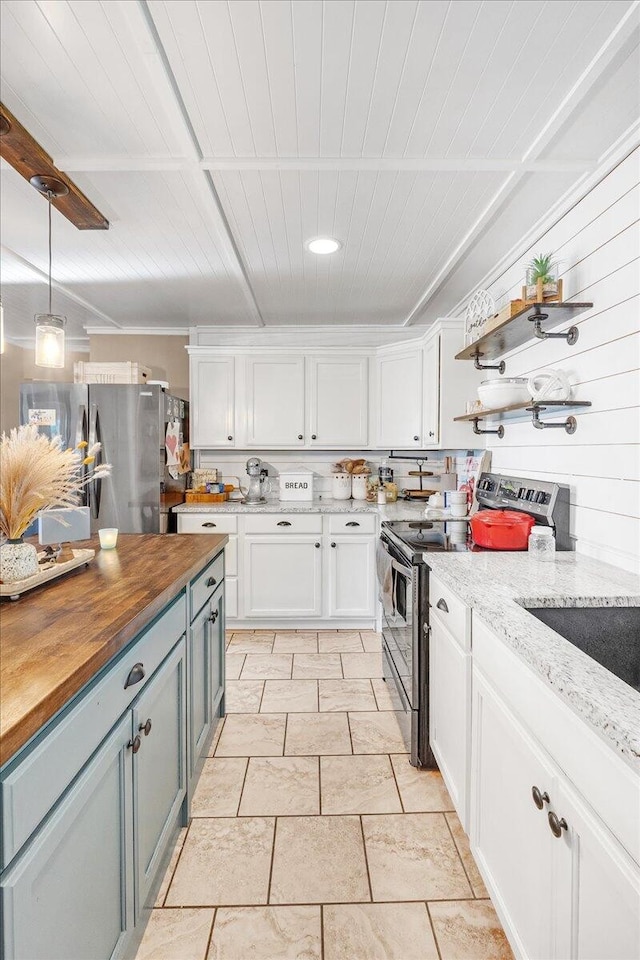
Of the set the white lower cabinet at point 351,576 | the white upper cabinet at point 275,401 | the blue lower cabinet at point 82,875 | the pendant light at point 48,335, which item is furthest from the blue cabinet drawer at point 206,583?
the white upper cabinet at point 275,401

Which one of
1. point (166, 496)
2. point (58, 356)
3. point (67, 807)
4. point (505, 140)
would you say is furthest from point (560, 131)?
point (166, 496)

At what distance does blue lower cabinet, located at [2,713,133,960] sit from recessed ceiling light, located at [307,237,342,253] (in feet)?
7.87

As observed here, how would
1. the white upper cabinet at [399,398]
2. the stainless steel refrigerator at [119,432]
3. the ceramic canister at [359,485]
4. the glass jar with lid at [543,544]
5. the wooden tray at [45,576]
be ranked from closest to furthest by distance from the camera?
the wooden tray at [45,576]
the glass jar with lid at [543,544]
the stainless steel refrigerator at [119,432]
the white upper cabinet at [399,398]
the ceramic canister at [359,485]

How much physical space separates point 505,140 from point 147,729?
7.44 ft

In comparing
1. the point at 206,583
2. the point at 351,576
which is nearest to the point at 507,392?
the point at 206,583

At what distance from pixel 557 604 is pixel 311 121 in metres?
1.77

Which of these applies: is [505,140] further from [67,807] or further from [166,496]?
[166,496]

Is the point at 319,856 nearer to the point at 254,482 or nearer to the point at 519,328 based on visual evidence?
the point at 519,328

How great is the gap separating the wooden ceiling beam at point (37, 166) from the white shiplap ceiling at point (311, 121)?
8 centimetres

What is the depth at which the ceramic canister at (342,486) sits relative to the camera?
4.16m

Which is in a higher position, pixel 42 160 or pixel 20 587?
pixel 42 160

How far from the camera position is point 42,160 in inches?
71.3

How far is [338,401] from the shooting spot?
13.4ft

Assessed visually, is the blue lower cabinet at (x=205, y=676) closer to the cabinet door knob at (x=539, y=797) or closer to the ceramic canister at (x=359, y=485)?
the cabinet door knob at (x=539, y=797)
